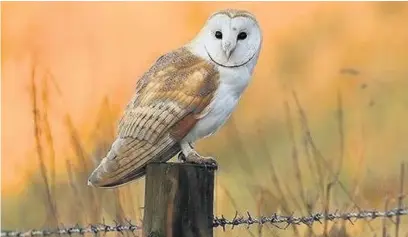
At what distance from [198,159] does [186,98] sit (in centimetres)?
14

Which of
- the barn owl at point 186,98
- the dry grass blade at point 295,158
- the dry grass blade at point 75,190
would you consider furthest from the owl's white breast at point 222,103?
the dry grass blade at point 75,190


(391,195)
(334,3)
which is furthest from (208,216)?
(334,3)

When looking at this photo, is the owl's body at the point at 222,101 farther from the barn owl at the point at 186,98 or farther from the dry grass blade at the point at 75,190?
the dry grass blade at the point at 75,190

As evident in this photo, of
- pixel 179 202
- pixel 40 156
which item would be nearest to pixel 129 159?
pixel 179 202

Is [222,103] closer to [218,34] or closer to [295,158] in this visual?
[218,34]

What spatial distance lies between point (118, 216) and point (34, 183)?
85 cm

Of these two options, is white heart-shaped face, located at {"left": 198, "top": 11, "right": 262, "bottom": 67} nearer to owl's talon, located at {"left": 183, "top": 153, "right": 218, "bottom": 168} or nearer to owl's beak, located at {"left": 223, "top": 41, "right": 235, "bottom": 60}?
owl's beak, located at {"left": 223, "top": 41, "right": 235, "bottom": 60}

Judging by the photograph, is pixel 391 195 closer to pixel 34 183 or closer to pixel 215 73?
pixel 215 73

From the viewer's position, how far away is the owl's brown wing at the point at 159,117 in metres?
2.21

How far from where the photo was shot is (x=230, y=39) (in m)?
2.29

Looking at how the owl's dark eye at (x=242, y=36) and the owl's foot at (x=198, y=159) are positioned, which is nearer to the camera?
the owl's foot at (x=198, y=159)

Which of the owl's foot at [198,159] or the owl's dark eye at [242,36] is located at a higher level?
the owl's dark eye at [242,36]

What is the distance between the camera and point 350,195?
3.01 m

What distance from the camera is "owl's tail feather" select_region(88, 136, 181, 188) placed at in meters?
2.21
